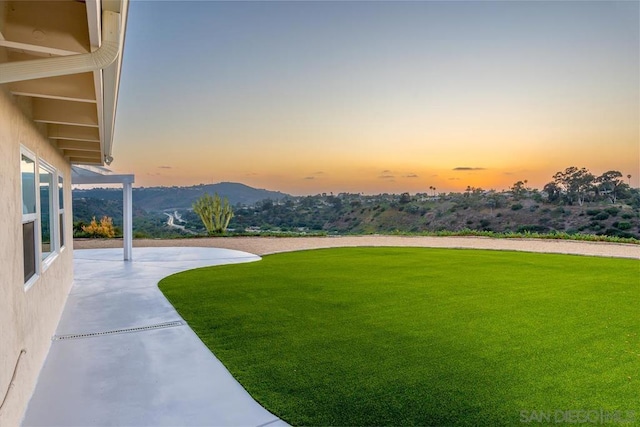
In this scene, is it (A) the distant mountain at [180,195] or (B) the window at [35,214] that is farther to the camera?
(A) the distant mountain at [180,195]

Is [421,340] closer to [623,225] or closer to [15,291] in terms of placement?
[15,291]

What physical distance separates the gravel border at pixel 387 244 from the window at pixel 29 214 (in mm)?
9870

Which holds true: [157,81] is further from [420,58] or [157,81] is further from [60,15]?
[60,15]

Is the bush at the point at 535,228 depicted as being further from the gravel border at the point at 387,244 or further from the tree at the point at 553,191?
the gravel border at the point at 387,244

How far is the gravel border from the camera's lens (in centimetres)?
1441

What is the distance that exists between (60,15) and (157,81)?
45.7ft

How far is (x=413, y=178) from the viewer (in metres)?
29.1

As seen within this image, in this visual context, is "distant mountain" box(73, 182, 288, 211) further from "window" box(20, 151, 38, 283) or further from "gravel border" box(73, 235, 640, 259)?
"window" box(20, 151, 38, 283)

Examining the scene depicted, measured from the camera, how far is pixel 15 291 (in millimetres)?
3141

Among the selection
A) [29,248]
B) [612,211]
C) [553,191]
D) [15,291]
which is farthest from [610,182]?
[15,291]

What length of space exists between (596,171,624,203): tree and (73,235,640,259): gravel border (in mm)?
11462

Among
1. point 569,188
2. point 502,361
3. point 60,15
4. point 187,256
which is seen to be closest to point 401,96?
point 187,256

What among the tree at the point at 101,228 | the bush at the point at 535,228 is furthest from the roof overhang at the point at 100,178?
the bush at the point at 535,228

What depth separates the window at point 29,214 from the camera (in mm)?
3795
